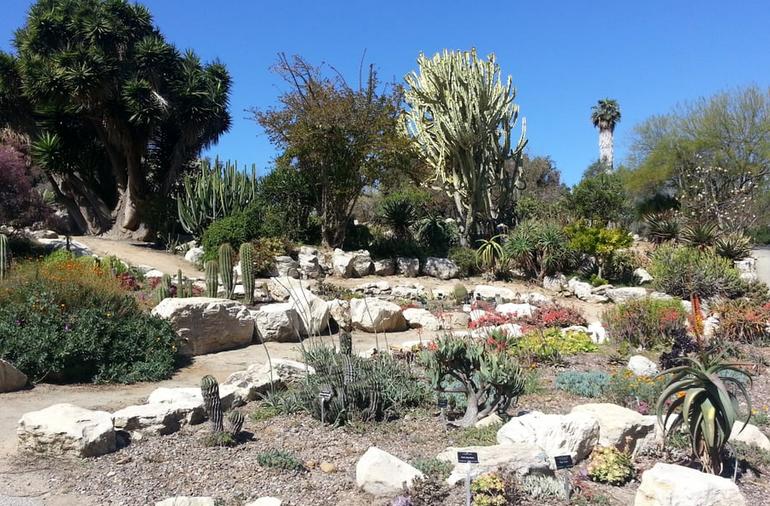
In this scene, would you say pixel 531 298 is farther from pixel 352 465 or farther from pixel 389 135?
pixel 352 465

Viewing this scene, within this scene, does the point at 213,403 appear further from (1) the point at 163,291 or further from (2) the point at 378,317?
(1) the point at 163,291

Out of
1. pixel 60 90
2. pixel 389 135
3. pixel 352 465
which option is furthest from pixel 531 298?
pixel 60 90

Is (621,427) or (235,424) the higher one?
(621,427)

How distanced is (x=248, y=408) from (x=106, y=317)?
3.14 meters

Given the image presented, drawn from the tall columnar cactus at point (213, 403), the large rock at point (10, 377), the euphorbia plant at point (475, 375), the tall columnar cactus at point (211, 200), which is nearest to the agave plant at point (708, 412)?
the euphorbia plant at point (475, 375)

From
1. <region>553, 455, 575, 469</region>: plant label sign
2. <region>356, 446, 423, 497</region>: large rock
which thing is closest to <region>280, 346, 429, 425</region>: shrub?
<region>356, 446, 423, 497</region>: large rock

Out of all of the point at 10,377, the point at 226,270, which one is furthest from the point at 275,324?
the point at 10,377

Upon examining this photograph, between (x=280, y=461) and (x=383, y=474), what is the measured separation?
2.87 feet

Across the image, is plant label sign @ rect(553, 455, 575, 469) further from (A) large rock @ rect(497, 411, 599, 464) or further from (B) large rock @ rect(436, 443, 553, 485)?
(A) large rock @ rect(497, 411, 599, 464)

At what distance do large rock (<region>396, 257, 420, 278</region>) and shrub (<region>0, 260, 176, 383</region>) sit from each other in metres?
10.5

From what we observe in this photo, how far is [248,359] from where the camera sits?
9.62 meters

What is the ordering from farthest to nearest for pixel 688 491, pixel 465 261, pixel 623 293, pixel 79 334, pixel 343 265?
pixel 465 261 < pixel 343 265 < pixel 623 293 < pixel 79 334 < pixel 688 491

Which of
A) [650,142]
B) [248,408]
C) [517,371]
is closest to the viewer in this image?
[517,371]

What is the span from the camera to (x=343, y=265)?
18.0m
